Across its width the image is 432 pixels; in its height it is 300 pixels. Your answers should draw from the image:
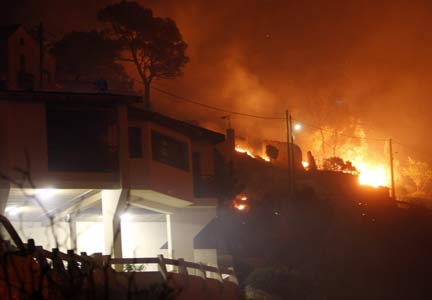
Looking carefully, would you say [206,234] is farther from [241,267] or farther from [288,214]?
[288,214]

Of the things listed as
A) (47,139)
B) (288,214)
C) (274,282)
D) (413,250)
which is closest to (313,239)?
(288,214)

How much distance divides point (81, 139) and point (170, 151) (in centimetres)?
490

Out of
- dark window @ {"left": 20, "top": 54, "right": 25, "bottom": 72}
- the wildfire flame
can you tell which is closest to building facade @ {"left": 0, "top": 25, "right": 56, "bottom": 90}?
dark window @ {"left": 20, "top": 54, "right": 25, "bottom": 72}

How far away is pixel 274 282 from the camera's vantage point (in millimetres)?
30844

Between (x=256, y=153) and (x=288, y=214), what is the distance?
62.0 feet

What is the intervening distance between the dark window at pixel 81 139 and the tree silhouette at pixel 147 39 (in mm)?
26267

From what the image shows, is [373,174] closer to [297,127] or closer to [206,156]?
[297,127]

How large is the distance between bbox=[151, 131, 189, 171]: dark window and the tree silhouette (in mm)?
21908

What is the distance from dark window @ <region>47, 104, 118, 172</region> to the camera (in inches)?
1077

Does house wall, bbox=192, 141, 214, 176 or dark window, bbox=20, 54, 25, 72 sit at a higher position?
dark window, bbox=20, 54, 25, 72

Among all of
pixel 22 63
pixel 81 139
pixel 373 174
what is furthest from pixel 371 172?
pixel 81 139

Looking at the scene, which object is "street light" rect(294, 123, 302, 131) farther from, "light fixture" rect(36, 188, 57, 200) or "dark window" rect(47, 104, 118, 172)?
"light fixture" rect(36, 188, 57, 200)

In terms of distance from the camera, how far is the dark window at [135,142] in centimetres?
2959

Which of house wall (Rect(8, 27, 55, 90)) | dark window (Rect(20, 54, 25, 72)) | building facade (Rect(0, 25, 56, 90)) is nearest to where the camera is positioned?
building facade (Rect(0, 25, 56, 90))
